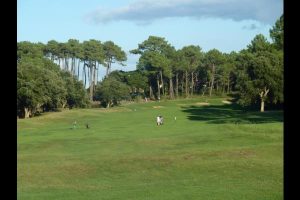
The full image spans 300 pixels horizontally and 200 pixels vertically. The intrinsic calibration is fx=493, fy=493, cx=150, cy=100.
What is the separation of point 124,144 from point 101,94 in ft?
220

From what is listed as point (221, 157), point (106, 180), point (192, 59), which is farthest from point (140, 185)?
point (192, 59)

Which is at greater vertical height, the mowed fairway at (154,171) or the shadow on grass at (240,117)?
the shadow on grass at (240,117)

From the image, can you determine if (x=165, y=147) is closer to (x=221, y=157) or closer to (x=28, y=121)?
(x=221, y=157)

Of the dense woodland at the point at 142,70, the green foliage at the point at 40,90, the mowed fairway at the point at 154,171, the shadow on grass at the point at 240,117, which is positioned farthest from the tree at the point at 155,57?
the mowed fairway at the point at 154,171

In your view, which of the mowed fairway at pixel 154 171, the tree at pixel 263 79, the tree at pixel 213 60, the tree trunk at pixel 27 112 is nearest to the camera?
the mowed fairway at pixel 154 171

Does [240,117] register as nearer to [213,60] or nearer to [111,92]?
[111,92]

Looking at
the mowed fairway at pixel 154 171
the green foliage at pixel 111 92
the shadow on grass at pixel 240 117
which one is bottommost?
the mowed fairway at pixel 154 171

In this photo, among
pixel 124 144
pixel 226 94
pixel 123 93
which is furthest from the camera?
pixel 226 94

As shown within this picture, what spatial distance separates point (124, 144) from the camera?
3119cm

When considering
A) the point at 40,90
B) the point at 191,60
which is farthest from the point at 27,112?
the point at 191,60

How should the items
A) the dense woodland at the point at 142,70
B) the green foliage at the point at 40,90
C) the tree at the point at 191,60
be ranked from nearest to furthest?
the green foliage at the point at 40,90 → the dense woodland at the point at 142,70 → the tree at the point at 191,60

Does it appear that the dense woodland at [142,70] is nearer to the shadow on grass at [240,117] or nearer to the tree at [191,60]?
the tree at [191,60]
